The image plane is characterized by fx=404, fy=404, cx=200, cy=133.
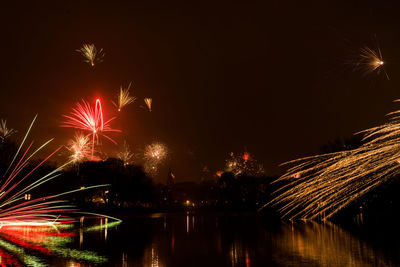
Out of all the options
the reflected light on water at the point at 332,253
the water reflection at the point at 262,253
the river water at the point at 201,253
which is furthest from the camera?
the river water at the point at 201,253

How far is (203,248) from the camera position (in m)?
16.5

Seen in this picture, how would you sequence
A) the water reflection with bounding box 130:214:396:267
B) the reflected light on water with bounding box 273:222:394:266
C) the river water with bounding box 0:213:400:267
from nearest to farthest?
the reflected light on water with bounding box 273:222:394:266 < the water reflection with bounding box 130:214:396:267 < the river water with bounding box 0:213:400:267

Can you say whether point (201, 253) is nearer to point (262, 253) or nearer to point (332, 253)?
point (262, 253)

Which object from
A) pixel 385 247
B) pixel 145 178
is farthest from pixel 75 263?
pixel 145 178

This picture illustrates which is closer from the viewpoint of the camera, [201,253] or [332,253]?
[332,253]

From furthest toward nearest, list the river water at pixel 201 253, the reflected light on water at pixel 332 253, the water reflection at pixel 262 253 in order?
the river water at pixel 201 253 < the water reflection at pixel 262 253 < the reflected light on water at pixel 332 253

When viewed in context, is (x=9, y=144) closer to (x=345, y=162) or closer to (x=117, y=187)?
(x=117, y=187)

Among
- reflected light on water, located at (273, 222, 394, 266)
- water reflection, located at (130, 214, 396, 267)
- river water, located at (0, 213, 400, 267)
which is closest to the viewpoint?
reflected light on water, located at (273, 222, 394, 266)

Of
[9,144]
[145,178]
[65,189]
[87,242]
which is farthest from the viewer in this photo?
[145,178]

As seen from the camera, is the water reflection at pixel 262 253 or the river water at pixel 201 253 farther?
the river water at pixel 201 253

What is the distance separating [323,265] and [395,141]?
4.96 meters

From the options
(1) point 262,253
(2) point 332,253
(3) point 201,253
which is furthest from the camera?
(3) point 201,253

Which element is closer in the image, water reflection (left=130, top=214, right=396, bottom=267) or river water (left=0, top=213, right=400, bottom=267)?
water reflection (left=130, top=214, right=396, bottom=267)

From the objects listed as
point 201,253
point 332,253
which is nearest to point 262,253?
point 201,253
